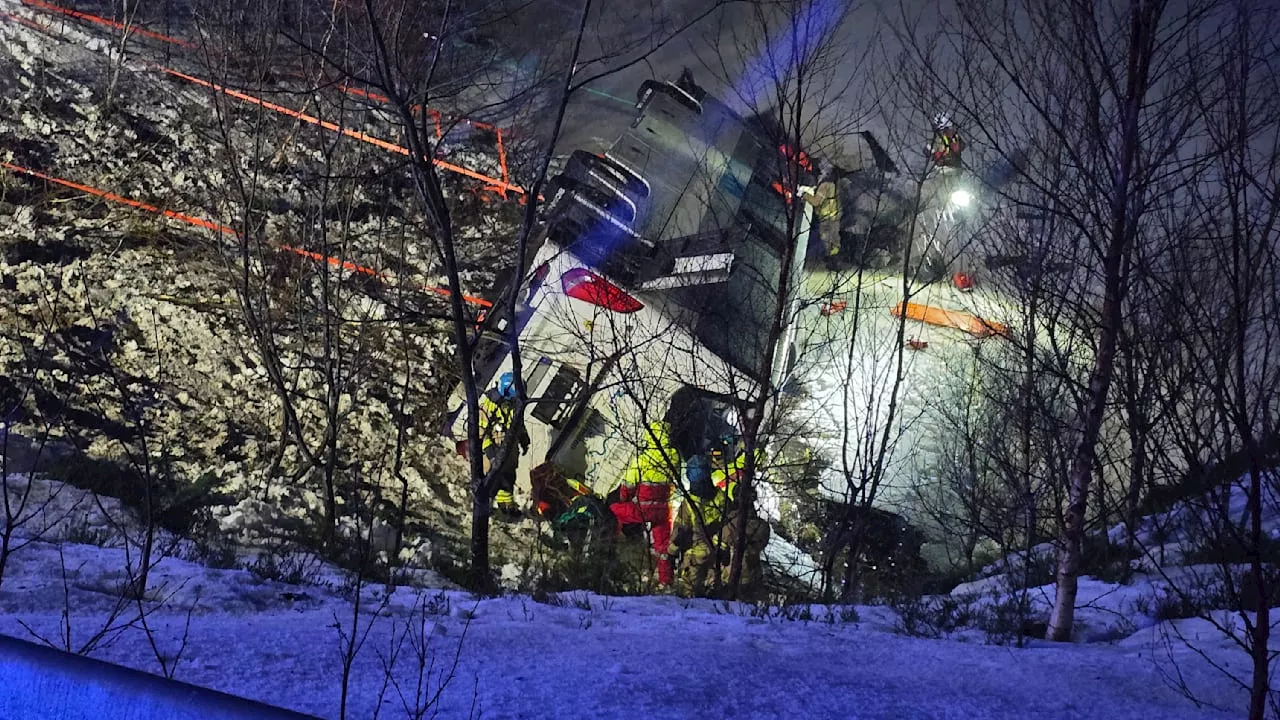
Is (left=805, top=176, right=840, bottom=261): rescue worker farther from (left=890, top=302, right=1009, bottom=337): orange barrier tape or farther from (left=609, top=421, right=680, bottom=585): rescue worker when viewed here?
(left=609, top=421, right=680, bottom=585): rescue worker

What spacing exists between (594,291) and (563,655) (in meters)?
6.82

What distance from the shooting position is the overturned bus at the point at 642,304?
10102 mm

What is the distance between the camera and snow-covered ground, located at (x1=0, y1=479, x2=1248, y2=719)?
10.4 feet

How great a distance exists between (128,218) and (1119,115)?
1330 cm

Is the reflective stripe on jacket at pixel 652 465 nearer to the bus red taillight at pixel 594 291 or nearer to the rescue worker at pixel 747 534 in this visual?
the rescue worker at pixel 747 534

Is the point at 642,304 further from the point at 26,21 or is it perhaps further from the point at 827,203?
the point at 26,21

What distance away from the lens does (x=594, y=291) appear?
10273 millimetres

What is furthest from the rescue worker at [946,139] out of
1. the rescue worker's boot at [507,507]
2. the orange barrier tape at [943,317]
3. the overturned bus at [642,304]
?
the rescue worker's boot at [507,507]

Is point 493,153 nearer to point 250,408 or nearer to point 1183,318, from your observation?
point 250,408

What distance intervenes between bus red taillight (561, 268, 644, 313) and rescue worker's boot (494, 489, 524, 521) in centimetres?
258

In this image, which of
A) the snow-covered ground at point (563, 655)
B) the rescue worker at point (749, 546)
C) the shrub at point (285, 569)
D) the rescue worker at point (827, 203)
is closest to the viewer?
the snow-covered ground at point (563, 655)

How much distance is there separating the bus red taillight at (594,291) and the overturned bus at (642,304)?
0.01m

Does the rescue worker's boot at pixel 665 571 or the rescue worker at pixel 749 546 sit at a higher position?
the rescue worker at pixel 749 546

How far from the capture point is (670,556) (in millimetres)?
9961
